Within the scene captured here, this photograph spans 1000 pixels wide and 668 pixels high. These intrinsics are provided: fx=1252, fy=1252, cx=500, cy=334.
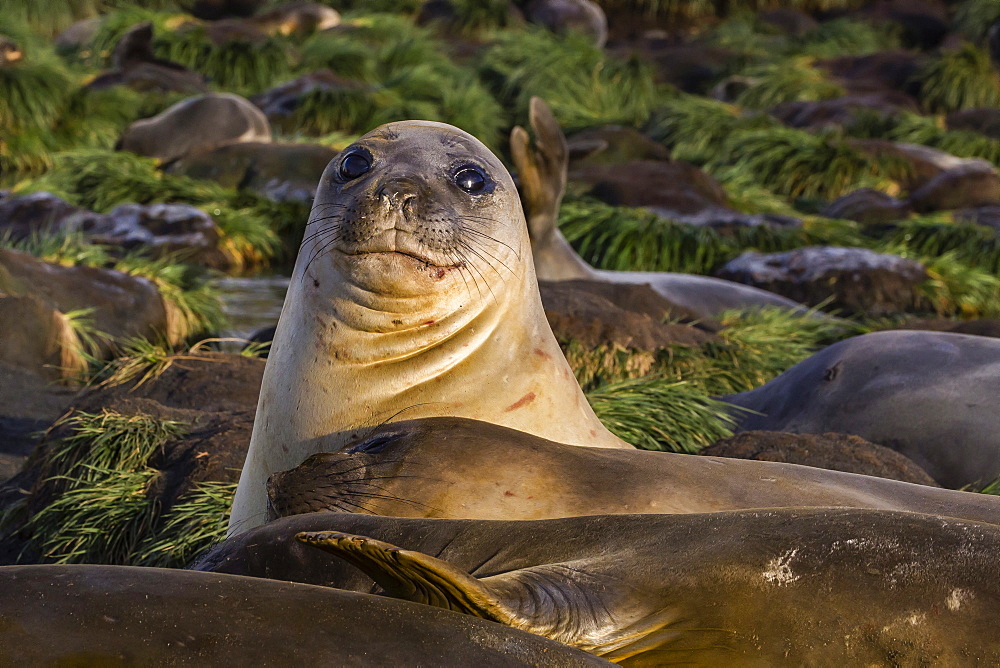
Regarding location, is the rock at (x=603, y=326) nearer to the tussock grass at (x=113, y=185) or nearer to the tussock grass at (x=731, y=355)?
the tussock grass at (x=731, y=355)

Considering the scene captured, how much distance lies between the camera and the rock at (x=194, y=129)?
13.0 meters

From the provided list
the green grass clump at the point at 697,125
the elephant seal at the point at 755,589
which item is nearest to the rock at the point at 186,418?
the elephant seal at the point at 755,589

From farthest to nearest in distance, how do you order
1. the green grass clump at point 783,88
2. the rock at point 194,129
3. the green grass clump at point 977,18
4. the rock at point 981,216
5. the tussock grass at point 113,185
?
1. the green grass clump at point 977,18
2. the green grass clump at point 783,88
3. the rock at point 194,129
4. the rock at point 981,216
5. the tussock grass at point 113,185

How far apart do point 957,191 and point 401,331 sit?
1186 cm

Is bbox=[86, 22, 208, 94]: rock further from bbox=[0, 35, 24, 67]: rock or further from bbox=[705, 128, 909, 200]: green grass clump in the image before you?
bbox=[705, 128, 909, 200]: green grass clump

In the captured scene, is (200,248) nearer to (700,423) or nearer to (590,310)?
(590,310)

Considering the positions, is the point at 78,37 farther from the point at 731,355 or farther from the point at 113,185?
the point at 731,355

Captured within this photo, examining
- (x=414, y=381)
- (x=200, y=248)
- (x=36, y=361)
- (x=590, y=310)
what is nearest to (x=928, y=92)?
(x=200, y=248)

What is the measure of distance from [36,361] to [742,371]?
3.73 metres

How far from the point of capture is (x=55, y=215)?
32.9 feet

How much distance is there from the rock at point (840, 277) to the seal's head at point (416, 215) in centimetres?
636

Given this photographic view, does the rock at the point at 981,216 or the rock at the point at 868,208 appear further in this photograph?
the rock at the point at 868,208

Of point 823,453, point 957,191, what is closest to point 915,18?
point 957,191

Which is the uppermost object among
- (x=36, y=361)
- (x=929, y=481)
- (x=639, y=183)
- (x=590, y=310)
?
(x=929, y=481)
